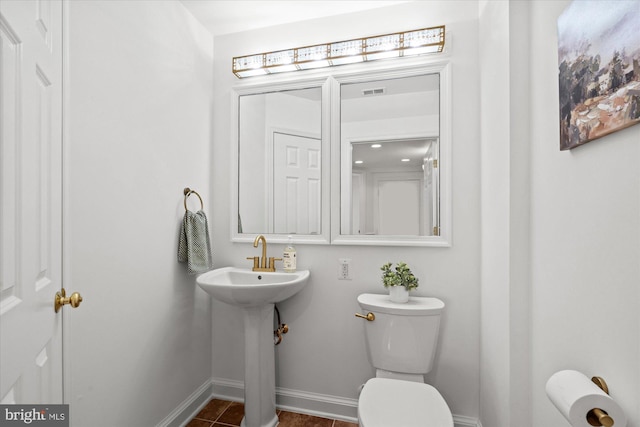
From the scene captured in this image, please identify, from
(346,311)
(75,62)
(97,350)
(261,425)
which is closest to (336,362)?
(346,311)

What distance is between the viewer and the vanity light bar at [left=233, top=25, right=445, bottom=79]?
1.70 metres

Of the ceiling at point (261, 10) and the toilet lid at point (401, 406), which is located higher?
the ceiling at point (261, 10)

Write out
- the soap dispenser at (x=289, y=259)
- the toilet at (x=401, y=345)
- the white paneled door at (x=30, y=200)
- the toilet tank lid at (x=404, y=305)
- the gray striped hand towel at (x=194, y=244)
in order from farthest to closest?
1. the soap dispenser at (x=289, y=259)
2. the gray striped hand towel at (x=194, y=244)
3. the toilet tank lid at (x=404, y=305)
4. the toilet at (x=401, y=345)
5. the white paneled door at (x=30, y=200)

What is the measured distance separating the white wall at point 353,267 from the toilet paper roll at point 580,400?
96 cm

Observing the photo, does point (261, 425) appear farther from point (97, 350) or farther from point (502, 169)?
point (502, 169)

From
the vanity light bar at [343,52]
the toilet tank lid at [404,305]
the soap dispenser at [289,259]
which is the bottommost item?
the toilet tank lid at [404,305]

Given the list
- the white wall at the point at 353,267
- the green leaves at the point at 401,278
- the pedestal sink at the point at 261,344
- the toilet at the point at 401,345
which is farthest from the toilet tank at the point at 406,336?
the pedestal sink at the point at 261,344

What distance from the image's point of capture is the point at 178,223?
1.78m

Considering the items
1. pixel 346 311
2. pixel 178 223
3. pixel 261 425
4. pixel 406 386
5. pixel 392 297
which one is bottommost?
pixel 261 425

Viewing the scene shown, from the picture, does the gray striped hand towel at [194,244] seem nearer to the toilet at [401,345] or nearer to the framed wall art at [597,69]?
the toilet at [401,345]

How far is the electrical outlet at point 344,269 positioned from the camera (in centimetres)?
186

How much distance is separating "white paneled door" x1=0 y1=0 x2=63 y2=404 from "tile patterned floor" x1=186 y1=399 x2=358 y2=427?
1.15m

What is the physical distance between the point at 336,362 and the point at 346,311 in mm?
325

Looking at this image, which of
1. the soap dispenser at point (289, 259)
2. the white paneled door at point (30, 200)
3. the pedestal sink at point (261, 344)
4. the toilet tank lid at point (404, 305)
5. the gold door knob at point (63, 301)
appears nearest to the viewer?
the white paneled door at point (30, 200)
